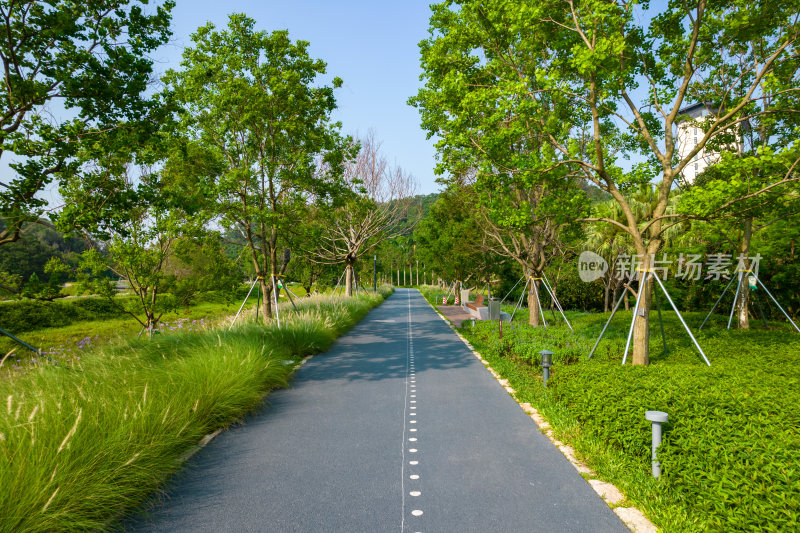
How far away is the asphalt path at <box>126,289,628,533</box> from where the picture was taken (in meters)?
3.55

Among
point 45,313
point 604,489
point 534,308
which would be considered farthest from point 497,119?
point 45,313

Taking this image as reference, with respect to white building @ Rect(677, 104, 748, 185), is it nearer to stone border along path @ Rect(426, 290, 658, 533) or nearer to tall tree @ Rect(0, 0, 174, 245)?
stone border along path @ Rect(426, 290, 658, 533)

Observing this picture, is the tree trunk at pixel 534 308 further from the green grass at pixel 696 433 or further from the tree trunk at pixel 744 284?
the green grass at pixel 696 433

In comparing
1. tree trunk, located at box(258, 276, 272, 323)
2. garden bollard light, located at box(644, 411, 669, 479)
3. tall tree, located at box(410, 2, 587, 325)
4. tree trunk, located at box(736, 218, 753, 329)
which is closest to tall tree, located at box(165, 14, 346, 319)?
tree trunk, located at box(258, 276, 272, 323)

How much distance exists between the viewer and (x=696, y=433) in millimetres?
3914

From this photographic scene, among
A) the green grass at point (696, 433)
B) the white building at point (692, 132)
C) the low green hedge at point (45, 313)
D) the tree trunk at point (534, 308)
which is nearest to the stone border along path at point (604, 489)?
the green grass at point (696, 433)

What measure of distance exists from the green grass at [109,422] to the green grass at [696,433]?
4615 millimetres

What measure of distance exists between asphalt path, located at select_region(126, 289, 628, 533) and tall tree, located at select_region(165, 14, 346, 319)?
727 cm

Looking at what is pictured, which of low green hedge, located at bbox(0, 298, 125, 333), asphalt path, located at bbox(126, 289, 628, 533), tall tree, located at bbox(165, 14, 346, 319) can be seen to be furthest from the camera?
low green hedge, located at bbox(0, 298, 125, 333)

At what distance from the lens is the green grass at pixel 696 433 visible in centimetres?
311

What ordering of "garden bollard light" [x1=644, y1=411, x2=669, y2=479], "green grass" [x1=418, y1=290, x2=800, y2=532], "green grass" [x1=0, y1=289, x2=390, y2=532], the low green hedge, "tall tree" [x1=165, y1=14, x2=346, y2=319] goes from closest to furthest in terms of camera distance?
"green grass" [x1=418, y1=290, x2=800, y2=532], "green grass" [x1=0, y1=289, x2=390, y2=532], "garden bollard light" [x1=644, y1=411, x2=669, y2=479], "tall tree" [x1=165, y1=14, x2=346, y2=319], the low green hedge

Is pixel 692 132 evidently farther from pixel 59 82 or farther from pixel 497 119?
pixel 59 82

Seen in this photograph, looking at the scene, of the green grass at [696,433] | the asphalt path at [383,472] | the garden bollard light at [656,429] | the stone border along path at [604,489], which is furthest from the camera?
the garden bollard light at [656,429]

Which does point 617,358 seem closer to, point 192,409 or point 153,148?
point 192,409
